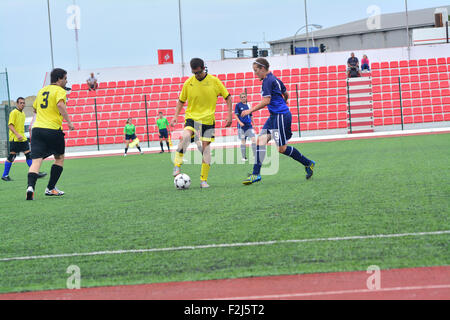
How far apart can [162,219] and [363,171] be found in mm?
5672

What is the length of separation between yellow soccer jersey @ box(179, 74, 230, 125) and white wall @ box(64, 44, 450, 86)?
29.6m

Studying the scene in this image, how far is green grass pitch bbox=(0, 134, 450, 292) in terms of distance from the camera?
4.63 metres

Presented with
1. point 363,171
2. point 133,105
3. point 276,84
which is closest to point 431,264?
point 276,84

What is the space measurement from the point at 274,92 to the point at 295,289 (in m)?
6.59

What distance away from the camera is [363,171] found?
11.9 meters

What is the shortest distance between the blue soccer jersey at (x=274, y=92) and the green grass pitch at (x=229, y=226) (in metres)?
1.24

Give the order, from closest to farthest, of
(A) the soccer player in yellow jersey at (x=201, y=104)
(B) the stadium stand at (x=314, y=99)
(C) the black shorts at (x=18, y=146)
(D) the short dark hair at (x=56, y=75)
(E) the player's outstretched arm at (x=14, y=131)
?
(D) the short dark hair at (x=56, y=75), (A) the soccer player in yellow jersey at (x=201, y=104), (E) the player's outstretched arm at (x=14, y=131), (C) the black shorts at (x=18, y=146), (B) the stadium stand at (x=314, y=99)

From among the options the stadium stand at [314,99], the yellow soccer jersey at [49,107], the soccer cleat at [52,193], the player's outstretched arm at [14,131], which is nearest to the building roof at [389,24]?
the stadium stand at [314,99]

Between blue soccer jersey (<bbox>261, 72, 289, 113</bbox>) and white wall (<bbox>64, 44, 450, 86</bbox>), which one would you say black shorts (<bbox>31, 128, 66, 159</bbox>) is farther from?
white wall (<bbox>64, 44, 450, 86</bbox>)

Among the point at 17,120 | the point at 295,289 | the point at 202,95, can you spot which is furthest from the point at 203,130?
the point at 17,120

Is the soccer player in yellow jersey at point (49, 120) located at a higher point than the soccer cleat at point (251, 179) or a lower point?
higher

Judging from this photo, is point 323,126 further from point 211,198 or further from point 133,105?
point 211,198

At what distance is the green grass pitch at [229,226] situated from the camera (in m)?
4.63

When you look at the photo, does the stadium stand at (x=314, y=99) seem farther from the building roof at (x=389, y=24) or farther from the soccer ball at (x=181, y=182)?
the building roof at (x=389, y=24)
